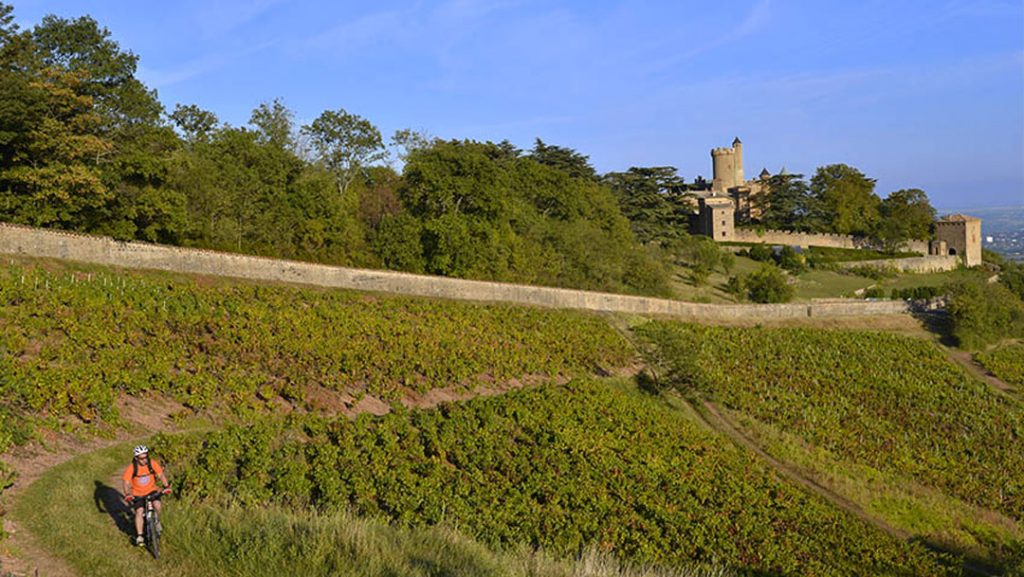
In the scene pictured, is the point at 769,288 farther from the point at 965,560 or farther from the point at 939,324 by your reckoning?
the point at 965,560

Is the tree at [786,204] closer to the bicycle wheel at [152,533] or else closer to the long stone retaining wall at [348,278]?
the long stone retaining wall at [348,278]

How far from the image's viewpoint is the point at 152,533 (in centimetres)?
1022

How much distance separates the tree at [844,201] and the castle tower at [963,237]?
23.6 ft

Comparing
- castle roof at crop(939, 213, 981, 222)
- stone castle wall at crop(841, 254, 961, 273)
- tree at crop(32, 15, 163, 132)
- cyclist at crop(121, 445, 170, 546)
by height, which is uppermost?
tree at crop(32, 15, 163, 132)

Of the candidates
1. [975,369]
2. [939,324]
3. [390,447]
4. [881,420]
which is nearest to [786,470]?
[881,420]

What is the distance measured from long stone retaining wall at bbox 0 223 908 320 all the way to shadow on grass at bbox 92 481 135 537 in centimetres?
1489

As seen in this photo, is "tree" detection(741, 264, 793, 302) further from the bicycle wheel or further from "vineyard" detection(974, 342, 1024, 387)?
the bicycle wheel

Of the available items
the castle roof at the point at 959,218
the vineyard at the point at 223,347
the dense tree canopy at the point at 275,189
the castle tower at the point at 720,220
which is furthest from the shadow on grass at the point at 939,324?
the castle roof at the point at 959,218

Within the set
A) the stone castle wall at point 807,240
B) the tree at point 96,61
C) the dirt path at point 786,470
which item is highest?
the tree at point 96,61

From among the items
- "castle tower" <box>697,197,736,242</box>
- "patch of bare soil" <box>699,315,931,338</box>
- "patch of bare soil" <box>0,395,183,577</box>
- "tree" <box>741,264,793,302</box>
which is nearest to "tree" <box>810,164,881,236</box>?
"castle tower" <box>697,197,736,242</box>

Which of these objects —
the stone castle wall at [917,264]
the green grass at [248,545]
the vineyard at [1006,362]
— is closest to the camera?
the green grass at [248,545]

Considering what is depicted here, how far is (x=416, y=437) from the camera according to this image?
19.8 meters

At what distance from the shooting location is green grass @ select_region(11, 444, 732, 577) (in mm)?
9953

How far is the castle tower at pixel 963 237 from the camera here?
84000mm
